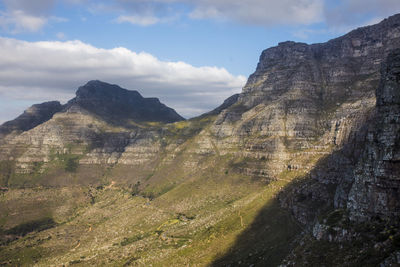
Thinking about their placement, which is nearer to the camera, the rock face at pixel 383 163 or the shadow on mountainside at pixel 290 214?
the rock face at pixel 383 163

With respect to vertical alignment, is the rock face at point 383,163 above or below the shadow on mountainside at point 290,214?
above

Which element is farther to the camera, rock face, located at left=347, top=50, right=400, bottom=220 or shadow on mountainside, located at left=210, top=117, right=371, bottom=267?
shadow on mountainside, located at left=210, top=117, right=371, bottom=267

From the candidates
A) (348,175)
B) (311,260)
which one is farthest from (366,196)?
(348,175)

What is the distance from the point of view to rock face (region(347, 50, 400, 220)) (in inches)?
2842

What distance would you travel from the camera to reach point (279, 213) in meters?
158

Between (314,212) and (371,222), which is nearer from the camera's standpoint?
(371,222)

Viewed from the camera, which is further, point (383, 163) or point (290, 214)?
point (290, 214)

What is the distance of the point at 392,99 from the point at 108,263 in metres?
155

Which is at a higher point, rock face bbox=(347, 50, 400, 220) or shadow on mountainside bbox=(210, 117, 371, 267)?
rock face bbox=(347, 50, 400, 220)

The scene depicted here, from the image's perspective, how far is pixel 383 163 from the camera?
73438mm

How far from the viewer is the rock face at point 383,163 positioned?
237 feet

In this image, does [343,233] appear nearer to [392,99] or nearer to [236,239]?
[392,99]

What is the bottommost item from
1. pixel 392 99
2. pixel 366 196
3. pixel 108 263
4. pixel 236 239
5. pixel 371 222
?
pixel 108 263

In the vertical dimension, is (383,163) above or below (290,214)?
above
